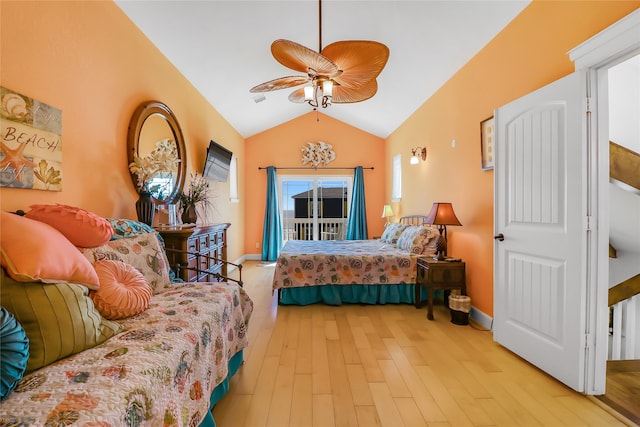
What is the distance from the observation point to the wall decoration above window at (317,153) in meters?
6.71

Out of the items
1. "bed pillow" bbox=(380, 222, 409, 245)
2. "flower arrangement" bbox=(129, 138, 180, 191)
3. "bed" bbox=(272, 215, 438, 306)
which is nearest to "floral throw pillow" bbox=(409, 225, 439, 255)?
"bed" bbox=(272, 215, 438, 306)

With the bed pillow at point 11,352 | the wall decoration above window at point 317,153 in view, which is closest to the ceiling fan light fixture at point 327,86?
the bed pillow at point 11,352

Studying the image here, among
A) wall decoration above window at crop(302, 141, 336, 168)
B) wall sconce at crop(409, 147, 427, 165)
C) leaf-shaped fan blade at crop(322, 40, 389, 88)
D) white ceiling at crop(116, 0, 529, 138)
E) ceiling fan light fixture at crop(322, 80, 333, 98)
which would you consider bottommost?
wall sconce at crop(409, 147, 427, 165)

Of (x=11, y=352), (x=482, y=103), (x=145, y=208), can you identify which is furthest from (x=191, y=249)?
(x=482, y=103)

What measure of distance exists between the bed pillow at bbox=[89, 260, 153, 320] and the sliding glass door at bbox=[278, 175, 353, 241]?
209 inches

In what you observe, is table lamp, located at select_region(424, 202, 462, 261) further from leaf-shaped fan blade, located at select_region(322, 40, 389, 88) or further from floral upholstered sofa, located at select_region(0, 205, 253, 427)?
floral upholstered sofa, located at select_region(0, 205, 253, 427)

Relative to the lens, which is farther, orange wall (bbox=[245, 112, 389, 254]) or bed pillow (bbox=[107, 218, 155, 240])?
orange wall (bbox=[245, 112, 389, 254])

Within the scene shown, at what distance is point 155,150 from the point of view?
A: 290cm

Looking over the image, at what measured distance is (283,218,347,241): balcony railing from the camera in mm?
6957

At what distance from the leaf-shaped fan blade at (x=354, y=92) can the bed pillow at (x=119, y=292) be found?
7.05 feet

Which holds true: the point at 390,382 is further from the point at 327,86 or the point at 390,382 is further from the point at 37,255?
the point at 327,86

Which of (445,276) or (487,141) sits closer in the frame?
(487,141)

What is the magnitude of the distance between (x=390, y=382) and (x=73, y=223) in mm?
2100

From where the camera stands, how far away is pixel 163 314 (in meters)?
1.54
